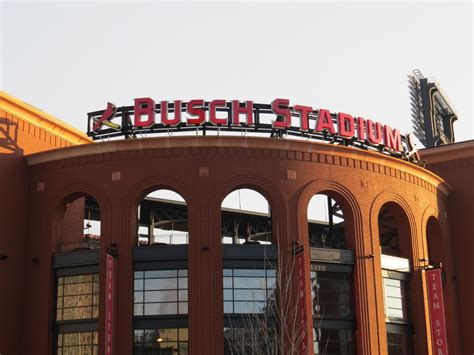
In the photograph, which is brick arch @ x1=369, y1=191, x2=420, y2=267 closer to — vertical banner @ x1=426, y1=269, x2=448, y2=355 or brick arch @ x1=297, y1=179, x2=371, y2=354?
brick arch @ x1=297, y1=179, x2=371, y2=354

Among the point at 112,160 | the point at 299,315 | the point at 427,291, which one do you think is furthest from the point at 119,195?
the point at 427,291

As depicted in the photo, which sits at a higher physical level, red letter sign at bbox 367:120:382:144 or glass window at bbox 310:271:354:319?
red letter sign at bbox 367:120:382:144

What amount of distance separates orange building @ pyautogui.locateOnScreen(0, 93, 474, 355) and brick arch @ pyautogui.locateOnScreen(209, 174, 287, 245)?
7cm

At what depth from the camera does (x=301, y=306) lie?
45.7 metres

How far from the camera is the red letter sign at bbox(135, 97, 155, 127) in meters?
50.2

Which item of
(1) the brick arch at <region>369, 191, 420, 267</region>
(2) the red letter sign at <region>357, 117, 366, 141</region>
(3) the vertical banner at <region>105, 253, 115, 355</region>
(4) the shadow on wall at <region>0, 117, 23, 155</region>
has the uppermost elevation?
(2) the red letter sign at <region>357, 117, 366, 141</region>

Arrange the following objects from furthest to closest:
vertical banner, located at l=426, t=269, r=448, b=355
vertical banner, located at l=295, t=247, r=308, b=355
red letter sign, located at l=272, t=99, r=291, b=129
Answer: red letter sign, located at l=272, t=99, r=291, b=129, vertical banner, located at l=426, t=269, r=448, b=355, vertical banner, located at l=295, t=247, r=308, b=355

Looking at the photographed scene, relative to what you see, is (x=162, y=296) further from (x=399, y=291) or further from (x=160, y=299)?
(x=399, y=291)

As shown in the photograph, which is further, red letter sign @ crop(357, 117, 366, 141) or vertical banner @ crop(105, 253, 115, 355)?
red letter sign @ crop(357, 117, 366, 141)

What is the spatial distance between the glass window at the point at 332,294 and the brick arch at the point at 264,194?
3.38 metres

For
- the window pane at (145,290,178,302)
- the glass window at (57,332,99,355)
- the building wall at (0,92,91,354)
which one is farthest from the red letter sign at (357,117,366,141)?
the glass window at (57,332,99,355)

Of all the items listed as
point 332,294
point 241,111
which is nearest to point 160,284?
point 332,294

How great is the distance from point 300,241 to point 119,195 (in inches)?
432

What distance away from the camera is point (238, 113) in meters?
50.5
